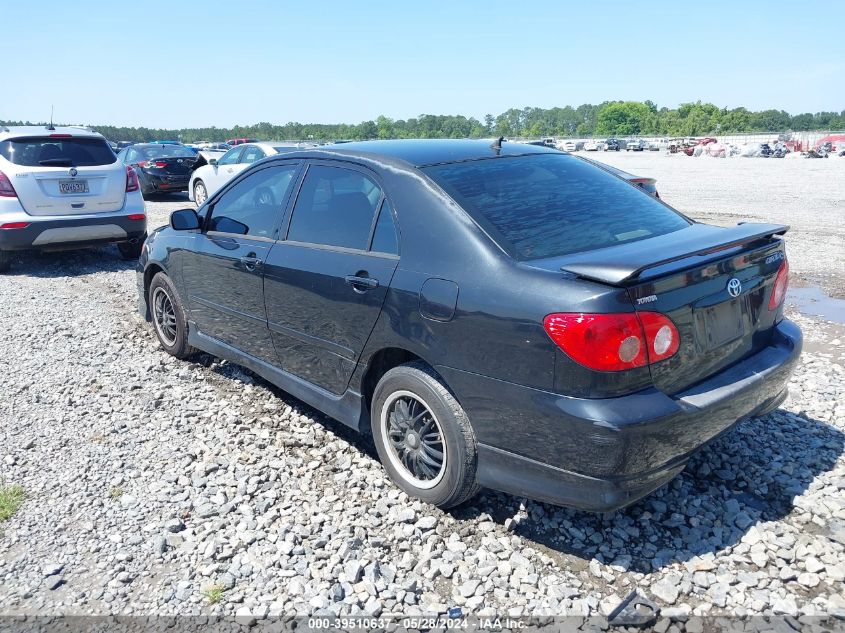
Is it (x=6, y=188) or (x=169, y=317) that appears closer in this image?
(x=169, y=317)

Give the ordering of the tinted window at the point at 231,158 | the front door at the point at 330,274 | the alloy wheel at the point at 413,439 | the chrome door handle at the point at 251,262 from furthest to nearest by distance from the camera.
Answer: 1. the tinted window at the point at 231,158
2. the chrome door handle at the point at 251,262
3. the front door at the point at 330,274
4. the alloy wheel at the point at 413,439

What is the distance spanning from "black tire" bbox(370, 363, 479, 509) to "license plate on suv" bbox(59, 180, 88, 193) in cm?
706

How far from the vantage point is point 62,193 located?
28.3ft

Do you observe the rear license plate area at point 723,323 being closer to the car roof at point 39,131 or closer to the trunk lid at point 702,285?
the trunk lid at point 702,285

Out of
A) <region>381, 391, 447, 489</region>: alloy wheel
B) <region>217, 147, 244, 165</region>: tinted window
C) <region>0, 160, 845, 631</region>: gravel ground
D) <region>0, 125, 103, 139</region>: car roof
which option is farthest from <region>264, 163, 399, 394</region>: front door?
<region>217, 147, 244, 165</region>: tinted window

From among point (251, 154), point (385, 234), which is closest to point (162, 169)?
point (251, 154)

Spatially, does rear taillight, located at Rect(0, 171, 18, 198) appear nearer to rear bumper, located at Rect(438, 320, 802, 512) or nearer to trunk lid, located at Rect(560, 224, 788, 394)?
rear bumper, located at Rect(438, 320, 802, 512)

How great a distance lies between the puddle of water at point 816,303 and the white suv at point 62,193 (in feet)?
27.5

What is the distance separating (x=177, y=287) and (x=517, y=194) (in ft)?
10.2

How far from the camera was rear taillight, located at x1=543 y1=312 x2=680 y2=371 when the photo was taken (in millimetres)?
2555

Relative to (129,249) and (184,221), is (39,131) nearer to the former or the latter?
(129,249)

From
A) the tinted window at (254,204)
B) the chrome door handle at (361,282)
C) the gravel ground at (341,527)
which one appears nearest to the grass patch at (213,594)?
the gravel ground at (341,527)

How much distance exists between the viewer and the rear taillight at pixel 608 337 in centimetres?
255

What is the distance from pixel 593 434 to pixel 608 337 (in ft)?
1.27
